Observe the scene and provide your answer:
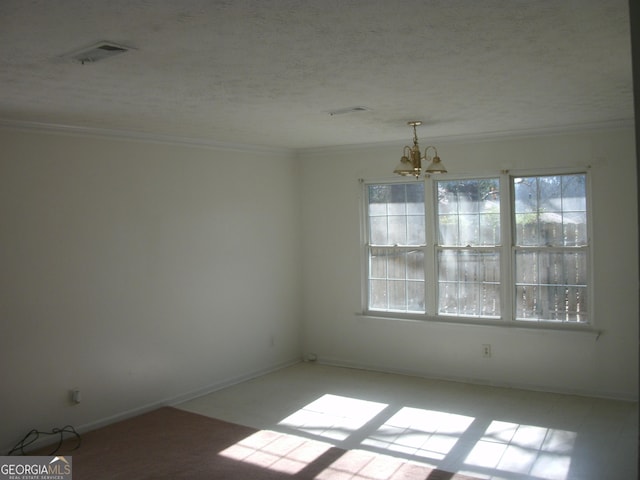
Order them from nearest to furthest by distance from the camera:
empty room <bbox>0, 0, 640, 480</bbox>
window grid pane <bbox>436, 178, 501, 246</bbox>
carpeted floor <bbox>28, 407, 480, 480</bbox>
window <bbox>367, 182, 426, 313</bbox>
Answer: empty room <bbox>0, 0, 640, 480</bbox> < carpeted floor <bbox>28, 407, 480, 480</bbox> < window grid pane <bbox>436, 178, 501, 246</bbox> < window <bbox>367, 182, 426, 313</bbox>

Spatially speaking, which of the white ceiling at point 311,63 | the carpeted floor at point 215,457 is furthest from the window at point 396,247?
the carpeted floor at point 215,457

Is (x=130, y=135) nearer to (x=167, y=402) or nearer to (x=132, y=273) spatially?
(x=132, y=273)

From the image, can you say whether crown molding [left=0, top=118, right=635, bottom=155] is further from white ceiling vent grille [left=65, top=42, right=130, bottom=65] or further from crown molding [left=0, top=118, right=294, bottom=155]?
white ceiling vent grille [left=65, top=42, right=130, bottom=65]

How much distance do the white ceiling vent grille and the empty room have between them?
14mm

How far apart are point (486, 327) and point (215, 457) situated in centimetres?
309

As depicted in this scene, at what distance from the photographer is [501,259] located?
627cm

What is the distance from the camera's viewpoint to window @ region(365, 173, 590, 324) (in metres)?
5.96

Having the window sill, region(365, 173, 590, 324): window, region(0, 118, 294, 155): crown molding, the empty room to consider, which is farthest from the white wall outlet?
region(365, 173, 590, 324): window

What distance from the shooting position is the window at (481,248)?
19.6 ft

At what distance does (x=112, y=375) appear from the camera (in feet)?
17.4

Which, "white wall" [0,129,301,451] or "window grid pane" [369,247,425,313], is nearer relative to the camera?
"white wall" [0,129,301,451]

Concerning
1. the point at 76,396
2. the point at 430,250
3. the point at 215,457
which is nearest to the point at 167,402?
the point at 76,396

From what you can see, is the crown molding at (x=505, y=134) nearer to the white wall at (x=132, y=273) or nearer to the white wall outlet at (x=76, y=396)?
the white wall at (x=132, y=273)

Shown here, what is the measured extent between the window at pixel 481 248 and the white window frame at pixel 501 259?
0.01m
